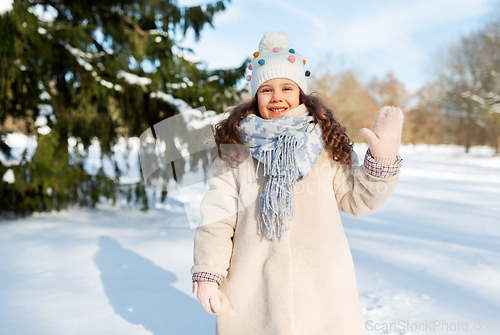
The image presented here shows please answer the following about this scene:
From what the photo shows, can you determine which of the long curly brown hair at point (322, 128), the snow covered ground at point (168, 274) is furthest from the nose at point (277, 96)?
the snow covered ground at point (168, 274)

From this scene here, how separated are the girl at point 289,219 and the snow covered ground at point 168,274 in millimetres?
515

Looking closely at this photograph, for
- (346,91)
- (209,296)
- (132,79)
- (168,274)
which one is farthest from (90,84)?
(346,91)

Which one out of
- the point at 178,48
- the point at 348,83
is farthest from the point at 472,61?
the point at 178,48

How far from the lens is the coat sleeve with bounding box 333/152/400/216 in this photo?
4.17ft

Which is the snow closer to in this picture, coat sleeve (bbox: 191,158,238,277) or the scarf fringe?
coat sleeve (bbox: 191,158,238,277)

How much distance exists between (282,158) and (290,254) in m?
0.40

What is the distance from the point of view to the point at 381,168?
4.02 ft

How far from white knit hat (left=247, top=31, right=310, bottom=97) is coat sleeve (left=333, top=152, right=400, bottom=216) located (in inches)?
19.2

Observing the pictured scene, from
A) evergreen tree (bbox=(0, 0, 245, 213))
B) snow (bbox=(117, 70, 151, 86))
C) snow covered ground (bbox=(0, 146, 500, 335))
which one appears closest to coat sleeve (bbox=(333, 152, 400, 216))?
snow covered ground (bbox=(0, 146, 500, 335))

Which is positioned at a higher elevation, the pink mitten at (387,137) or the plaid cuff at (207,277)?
the pink mitten at (387,137)

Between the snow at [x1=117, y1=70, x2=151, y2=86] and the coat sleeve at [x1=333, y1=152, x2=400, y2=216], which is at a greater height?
the snow at [x1=117, y1=70, x2=151, y2=86]

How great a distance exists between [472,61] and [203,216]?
25.8m

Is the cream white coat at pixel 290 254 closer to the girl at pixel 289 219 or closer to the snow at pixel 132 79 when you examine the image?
the girl at pixel 289 219

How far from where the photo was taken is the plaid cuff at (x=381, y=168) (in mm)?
1225
